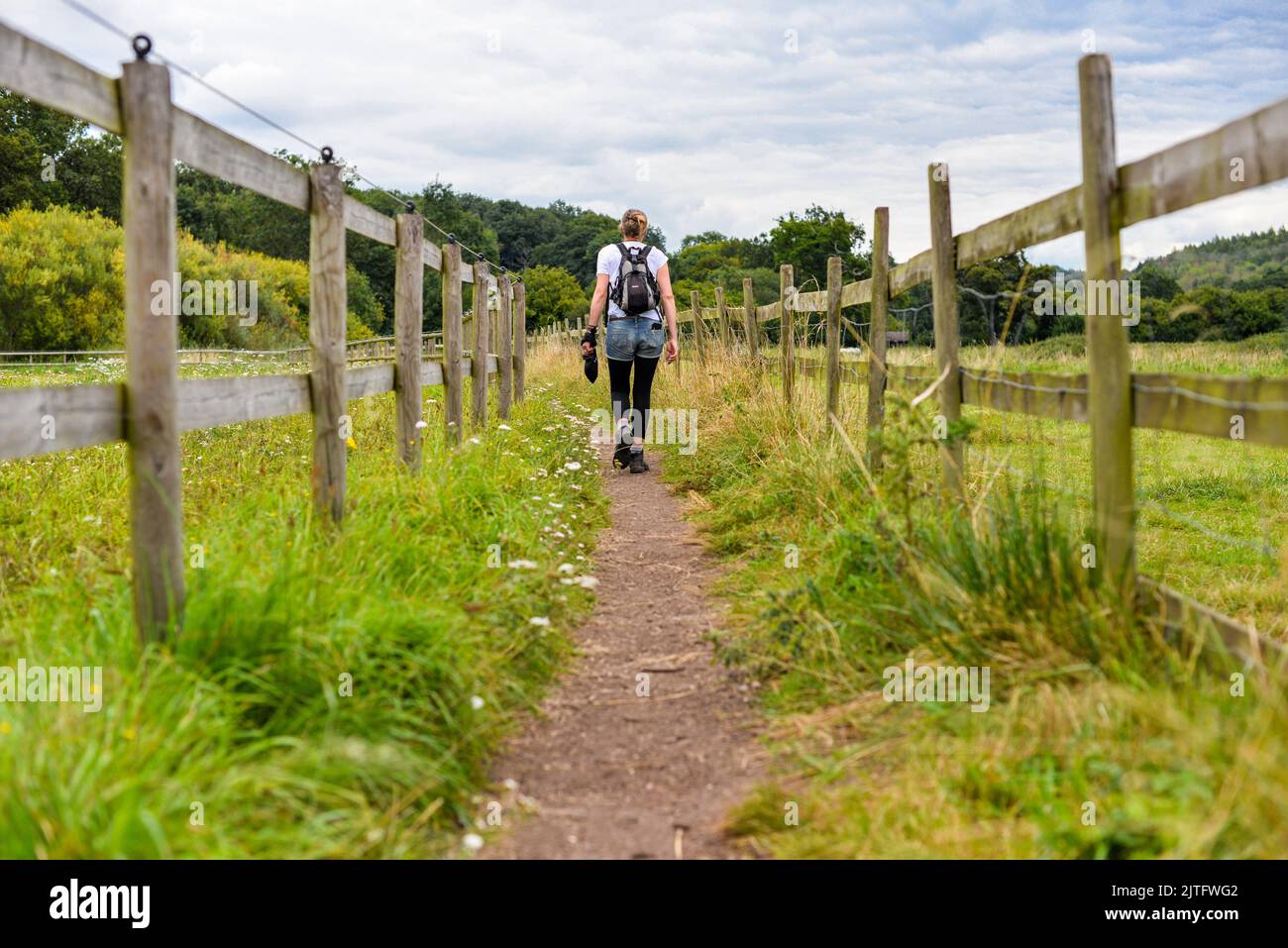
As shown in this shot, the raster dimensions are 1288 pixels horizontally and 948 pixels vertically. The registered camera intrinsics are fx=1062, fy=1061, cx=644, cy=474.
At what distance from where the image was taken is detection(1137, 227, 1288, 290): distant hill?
3770 mm

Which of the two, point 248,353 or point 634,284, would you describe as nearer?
point 634,284

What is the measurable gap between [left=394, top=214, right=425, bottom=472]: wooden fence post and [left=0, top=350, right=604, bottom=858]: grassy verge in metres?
0.78

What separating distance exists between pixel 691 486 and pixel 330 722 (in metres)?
5.86

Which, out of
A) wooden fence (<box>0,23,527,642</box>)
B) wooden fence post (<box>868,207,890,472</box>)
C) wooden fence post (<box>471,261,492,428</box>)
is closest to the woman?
wooden fence post (<box>471,261,492,428</box>)

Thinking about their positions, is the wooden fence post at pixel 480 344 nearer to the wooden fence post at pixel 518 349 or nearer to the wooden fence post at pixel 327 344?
the wooden fence post at pixel 518 349

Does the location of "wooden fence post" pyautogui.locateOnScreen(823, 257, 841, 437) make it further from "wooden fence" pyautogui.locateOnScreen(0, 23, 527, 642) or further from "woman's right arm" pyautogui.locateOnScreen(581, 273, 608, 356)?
"wooden fence" pyautogui.locateOnScreen(0, 23, 527, 642)

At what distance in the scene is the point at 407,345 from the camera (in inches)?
247

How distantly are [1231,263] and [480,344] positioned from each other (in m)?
7.67

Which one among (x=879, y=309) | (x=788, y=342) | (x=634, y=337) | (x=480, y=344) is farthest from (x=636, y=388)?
(x=879, y=309)

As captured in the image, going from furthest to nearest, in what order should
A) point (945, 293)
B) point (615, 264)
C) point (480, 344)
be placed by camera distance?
point (480, 344) < point (615, 264) < point (945, 293)

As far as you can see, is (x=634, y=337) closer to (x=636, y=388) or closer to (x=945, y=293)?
(x=636, y=388)

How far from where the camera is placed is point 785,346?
9703 millimetres

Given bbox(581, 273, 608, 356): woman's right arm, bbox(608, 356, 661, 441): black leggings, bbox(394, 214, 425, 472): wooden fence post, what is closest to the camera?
bbox(394, 214, 425, 472): wooden fence post
